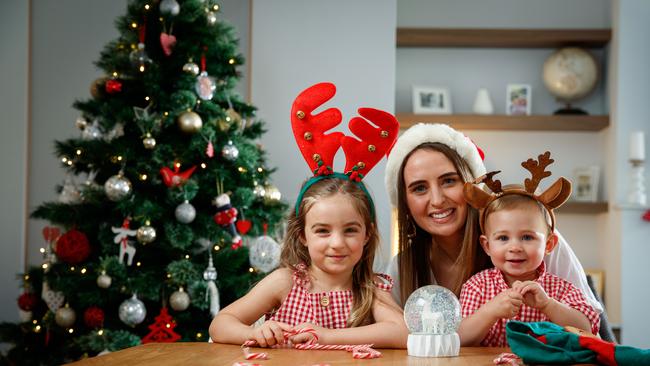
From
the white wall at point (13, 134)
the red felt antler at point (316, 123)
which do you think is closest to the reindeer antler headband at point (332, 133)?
the red felt antler at point (316, 123)

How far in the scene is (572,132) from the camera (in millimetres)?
5418

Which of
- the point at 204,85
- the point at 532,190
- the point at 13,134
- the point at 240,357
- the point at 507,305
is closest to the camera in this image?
the point at 240,357

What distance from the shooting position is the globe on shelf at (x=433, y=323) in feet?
4.83

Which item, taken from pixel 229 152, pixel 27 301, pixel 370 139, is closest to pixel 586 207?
pixel 229 152

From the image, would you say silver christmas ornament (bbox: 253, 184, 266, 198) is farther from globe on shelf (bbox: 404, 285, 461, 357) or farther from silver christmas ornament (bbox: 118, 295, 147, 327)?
globe on shelf (bbox: 404, 285, 461, 357)

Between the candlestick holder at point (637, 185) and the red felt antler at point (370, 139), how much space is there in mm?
3476

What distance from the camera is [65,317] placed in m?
3.75

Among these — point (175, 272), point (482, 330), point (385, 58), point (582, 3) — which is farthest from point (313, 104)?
point (582, 3)

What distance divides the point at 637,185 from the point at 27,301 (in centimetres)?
345

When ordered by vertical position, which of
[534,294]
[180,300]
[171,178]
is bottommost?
[180,300]

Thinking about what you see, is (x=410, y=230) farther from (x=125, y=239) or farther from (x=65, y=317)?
(x=65, y=317)

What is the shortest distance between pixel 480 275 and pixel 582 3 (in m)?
3.82

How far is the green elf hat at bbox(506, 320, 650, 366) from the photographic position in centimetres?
128

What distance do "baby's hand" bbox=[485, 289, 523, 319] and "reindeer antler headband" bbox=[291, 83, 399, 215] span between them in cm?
43
